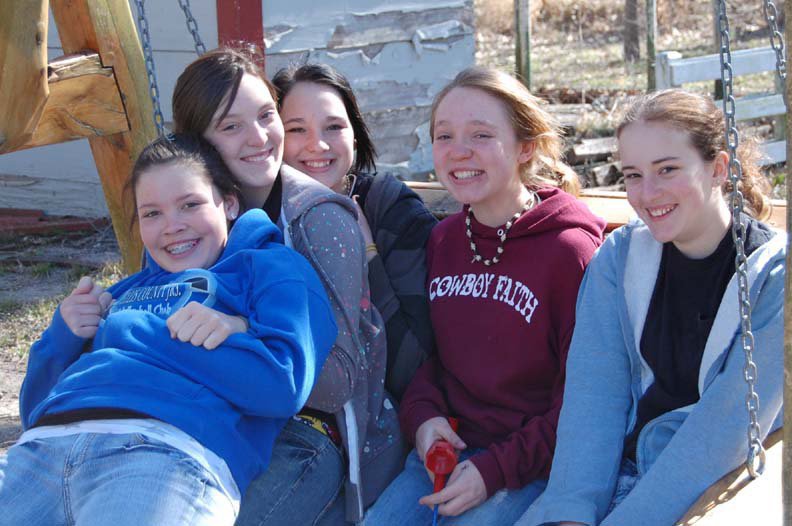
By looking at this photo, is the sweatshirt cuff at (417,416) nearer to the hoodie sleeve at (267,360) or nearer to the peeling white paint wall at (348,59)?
the hoodie sleeve at (267,360)

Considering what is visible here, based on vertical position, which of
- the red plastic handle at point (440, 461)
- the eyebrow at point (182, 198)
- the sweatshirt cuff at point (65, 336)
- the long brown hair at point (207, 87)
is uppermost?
the long brown hair at point (207, 87)

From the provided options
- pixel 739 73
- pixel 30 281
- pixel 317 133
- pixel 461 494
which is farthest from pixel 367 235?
pixel 739 73

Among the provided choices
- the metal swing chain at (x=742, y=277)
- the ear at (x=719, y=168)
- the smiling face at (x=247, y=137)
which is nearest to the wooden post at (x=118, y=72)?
the smiling face at (x=247, y=137)

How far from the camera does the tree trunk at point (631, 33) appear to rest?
1284 centimetres

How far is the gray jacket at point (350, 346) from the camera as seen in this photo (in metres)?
2.76

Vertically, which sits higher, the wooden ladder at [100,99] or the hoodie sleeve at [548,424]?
the wooden ladder at [100,99]

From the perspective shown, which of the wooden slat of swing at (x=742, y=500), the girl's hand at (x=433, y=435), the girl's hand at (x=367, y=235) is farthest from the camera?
the girl's hand at (x=367, y=235)

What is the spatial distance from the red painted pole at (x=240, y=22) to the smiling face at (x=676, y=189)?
13.6ft

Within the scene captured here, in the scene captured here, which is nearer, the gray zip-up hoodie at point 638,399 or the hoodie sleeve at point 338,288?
the gray zip-up hoodie at point 638,399

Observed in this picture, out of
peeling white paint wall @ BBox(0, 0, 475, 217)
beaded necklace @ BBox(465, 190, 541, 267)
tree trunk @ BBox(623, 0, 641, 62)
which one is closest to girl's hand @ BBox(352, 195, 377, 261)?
beaded necklace @ BBox(465, 190, 541, 267)

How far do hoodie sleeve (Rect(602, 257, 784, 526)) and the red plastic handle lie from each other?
1.70ft

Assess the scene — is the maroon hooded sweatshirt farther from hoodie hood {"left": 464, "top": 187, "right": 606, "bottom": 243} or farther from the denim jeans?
the denim jeans

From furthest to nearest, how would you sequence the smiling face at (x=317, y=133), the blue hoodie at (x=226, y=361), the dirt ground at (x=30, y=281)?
the dirt ground at (x=30, y=281)
the smiling face at (x=317, y=133)
the blue hoodie at (x=226, y=361)

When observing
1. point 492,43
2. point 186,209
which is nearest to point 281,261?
point 186,209
